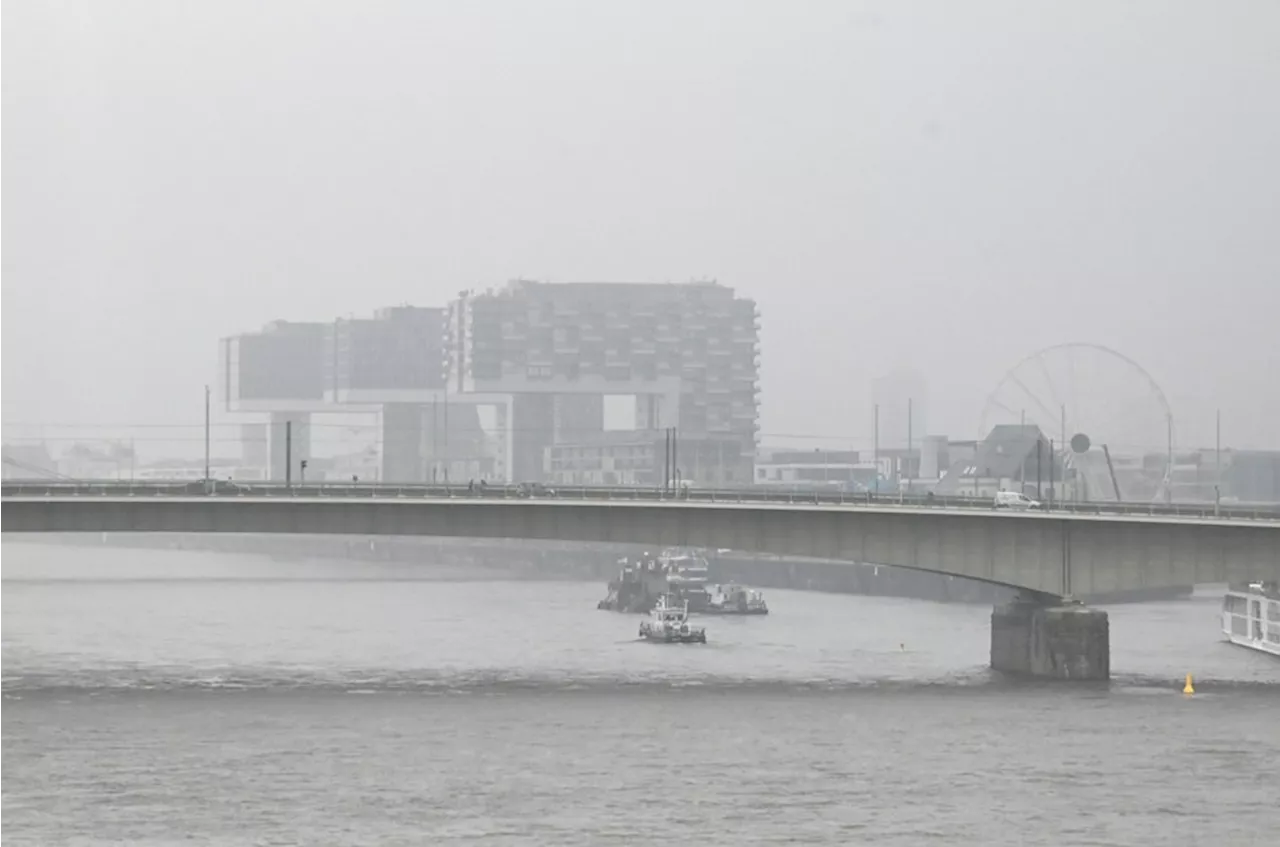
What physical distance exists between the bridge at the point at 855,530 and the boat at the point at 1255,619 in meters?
20.8

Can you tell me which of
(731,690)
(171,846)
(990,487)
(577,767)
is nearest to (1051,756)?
(577,767)

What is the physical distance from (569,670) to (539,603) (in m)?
57.8

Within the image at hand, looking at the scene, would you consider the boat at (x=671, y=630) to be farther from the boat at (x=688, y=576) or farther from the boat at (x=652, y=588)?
the boat at (x=688, y=576)

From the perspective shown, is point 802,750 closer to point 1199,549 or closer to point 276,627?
point 1199,549

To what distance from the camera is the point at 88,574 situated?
7598 inches

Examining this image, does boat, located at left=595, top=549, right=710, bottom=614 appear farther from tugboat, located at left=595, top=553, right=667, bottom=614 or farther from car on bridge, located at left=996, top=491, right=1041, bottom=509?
car on bridge, located at left=996, top=491, right=1041, bottom=509

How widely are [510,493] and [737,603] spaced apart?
55.5 m

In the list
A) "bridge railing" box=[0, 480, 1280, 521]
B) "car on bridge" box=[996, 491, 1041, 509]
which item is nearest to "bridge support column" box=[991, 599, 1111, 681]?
"bridge railing" box=[0, 480, 1280, 521]

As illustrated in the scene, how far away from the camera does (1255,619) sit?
107 meters

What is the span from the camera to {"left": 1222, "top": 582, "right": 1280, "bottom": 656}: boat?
105 m

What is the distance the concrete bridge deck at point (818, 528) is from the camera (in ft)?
265

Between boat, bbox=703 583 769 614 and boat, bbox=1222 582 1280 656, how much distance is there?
3230 cm

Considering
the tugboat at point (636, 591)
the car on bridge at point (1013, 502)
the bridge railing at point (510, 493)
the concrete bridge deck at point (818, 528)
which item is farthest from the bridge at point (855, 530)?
the tugboat at point (636, 591)

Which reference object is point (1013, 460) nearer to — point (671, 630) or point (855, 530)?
point (671, 630)
